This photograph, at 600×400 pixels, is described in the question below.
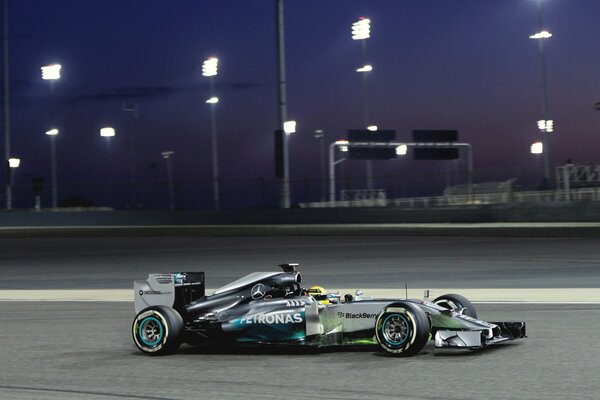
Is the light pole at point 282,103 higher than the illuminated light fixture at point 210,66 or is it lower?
lower

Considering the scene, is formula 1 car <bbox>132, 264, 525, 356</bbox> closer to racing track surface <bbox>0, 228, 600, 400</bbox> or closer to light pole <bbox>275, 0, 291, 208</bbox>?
racing track surface <bbox>0, 228, 600, 400</bbox>

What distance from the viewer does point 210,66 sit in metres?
59.0

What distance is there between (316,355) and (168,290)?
1456mm

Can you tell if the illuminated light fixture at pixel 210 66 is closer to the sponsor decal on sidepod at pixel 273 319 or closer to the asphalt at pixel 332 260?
the asphalt at pixel 332 260

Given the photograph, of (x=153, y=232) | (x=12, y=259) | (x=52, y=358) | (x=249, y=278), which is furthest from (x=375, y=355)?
(x=153, y=232)

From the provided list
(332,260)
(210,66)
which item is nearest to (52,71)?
(210,66)

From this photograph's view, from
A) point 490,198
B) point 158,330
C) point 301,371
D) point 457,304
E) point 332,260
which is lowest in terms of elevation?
point 301,371

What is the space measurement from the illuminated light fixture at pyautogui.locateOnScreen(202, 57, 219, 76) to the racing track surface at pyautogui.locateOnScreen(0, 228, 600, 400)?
126 ft

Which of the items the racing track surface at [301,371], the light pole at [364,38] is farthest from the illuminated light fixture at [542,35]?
the racing track surface at [301,371]

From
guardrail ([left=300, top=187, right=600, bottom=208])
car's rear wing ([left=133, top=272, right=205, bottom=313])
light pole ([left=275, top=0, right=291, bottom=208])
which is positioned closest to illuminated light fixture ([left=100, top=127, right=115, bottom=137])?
guardrail ([left=300, top=187, right=600, bottom=208])

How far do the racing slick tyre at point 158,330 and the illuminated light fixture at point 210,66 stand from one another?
5059 centimetres

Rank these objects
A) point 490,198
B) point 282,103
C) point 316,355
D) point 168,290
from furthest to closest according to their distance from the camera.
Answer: point 490,198 → point 282,103 → point 168,290 → point 316,355

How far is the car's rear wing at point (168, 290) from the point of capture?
8.66 metres

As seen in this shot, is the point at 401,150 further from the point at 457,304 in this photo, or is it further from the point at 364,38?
the point at 457,304
